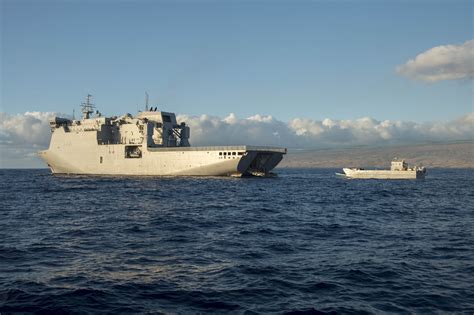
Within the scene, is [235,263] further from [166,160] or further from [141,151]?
[141,151]

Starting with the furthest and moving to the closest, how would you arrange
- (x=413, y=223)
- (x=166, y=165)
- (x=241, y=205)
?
(x=166, y=165), (x=241, y=205), (x=413, y=223)

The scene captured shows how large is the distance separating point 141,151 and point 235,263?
190ft

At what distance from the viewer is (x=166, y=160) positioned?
63.8 m

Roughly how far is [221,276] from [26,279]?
5.51 meters

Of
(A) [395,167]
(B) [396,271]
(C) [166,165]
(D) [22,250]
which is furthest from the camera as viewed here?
(A) [395,167]

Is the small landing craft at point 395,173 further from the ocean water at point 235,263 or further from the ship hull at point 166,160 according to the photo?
the ocean water at point 235,263

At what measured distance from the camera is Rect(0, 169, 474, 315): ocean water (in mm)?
9570

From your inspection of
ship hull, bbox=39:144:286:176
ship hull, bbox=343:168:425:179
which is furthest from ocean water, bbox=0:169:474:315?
ship hull, bbox=343:168:425:179

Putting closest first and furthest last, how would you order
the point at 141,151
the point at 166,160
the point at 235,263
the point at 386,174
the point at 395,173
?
the point at 235,263 → the point at 166,160 → the point at 141,151 → the point at 395,173 → the point at 386,174

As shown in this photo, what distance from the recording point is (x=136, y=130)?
69.8 meters

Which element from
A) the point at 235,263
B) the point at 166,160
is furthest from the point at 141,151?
the point at 235,263

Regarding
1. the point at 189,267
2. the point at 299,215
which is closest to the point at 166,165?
the point at 299,215

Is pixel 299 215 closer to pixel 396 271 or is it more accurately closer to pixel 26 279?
pixel 396 271

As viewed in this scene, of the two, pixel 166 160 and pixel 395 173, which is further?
pixel 395 173
